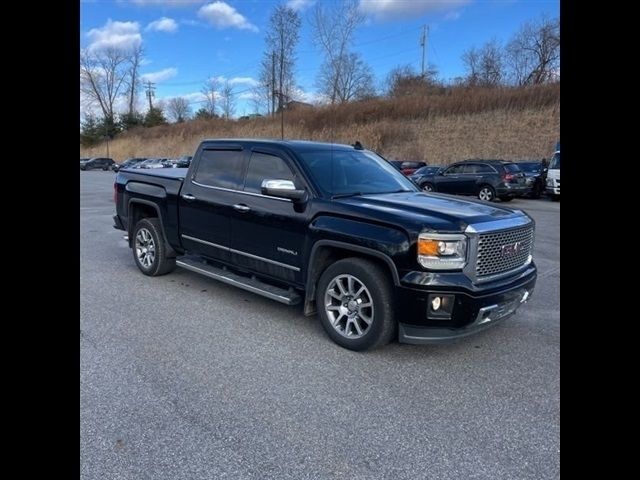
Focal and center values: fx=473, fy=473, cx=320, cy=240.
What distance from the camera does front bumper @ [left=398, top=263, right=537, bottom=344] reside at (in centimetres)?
363

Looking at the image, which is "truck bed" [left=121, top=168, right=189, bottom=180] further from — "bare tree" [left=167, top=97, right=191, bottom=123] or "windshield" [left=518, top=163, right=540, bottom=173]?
"bare tree" [left=167, top=97, right=191, bottom=123]

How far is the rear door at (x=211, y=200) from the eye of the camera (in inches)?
209

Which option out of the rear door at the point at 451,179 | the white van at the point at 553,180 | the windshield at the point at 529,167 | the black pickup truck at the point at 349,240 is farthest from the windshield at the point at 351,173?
the windshield at the point at 529,167

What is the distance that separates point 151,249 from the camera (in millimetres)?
6555

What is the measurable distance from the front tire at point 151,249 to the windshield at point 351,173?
2652mm

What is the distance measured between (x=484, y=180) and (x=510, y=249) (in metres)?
15.7

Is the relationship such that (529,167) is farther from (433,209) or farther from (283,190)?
(283,190)

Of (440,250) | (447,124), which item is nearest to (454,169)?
(440,250)

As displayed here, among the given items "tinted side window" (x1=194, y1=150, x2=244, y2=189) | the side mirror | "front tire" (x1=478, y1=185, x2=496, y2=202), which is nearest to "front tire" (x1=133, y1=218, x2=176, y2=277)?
"tinted side window" (x1=194, y1=150, x2=244, y2=189)

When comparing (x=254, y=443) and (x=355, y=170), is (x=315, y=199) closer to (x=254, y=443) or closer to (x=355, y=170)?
(x=355, y=170)

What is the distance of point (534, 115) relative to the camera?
107 feet

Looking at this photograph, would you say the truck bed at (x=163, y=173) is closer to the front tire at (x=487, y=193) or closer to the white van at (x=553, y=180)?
the front tire at (x=487, y=193)
